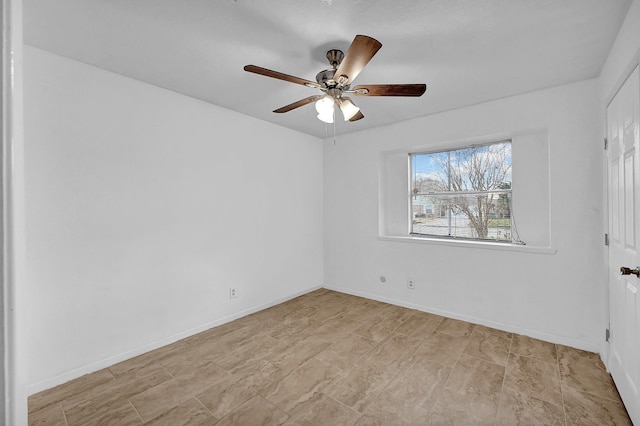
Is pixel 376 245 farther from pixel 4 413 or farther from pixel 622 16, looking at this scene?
pixel 4 413

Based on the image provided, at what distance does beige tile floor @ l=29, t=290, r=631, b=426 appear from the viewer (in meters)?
1.84

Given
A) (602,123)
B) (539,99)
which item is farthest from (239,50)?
(602,123)

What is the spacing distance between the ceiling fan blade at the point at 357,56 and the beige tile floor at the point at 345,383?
2.24 m

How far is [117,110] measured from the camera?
2.48m

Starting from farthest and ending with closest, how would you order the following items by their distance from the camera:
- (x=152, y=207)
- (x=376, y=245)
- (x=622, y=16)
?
(x=376, y=245)
(x=152, y=207)
(x=622, y=16)

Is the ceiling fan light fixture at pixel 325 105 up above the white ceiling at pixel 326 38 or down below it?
below

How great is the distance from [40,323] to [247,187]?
7.22 feet

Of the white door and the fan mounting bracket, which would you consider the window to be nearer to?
the white door

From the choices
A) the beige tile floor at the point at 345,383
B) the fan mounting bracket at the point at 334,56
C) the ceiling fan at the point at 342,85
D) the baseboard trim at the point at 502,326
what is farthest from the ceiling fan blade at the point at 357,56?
the baseboard trim at the point at 502,326

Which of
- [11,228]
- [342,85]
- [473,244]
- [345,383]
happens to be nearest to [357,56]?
[342,85]

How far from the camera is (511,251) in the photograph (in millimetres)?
3014

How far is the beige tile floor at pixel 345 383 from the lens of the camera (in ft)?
6.05

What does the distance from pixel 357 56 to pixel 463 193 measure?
2.63 metres

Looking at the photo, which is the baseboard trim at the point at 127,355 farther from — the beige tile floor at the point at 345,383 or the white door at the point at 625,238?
the white door at the point at 625,238
